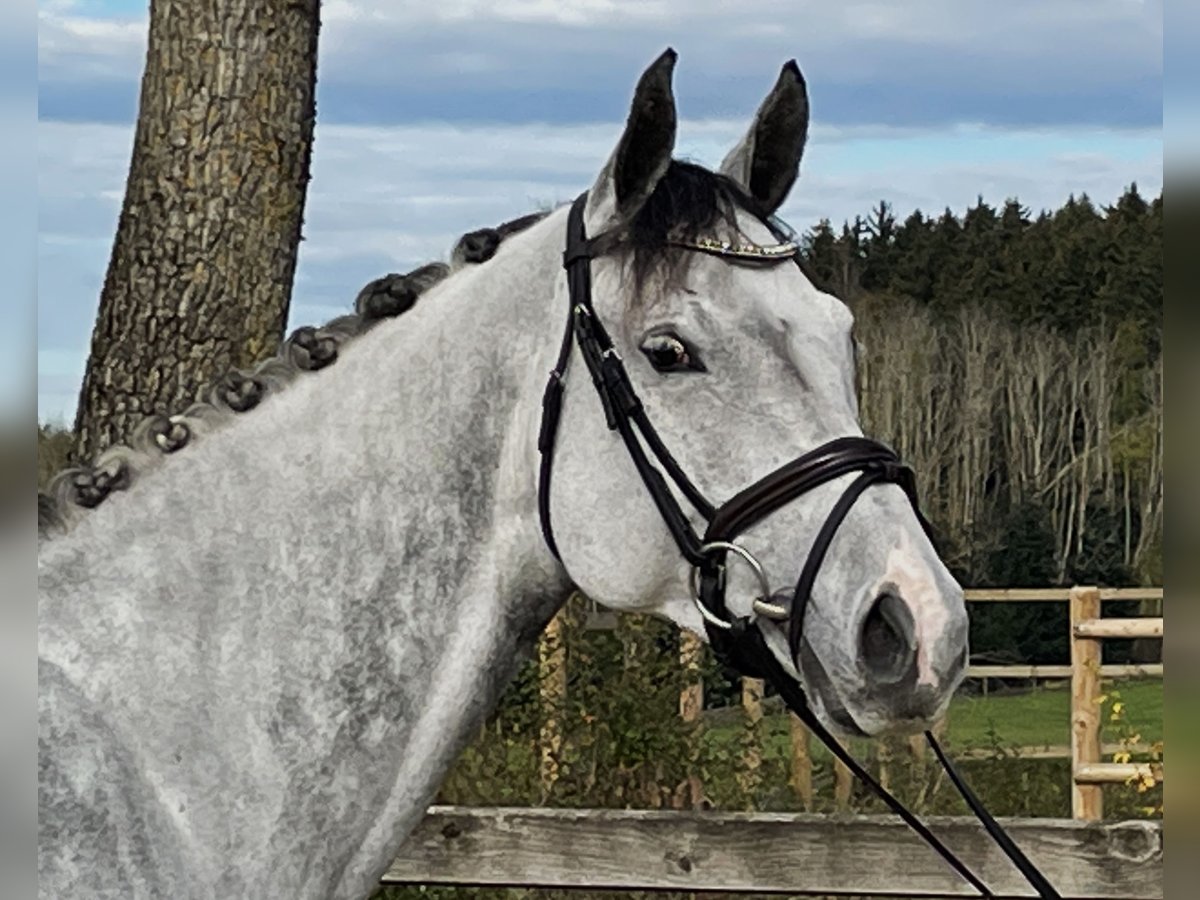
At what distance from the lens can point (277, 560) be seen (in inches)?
106

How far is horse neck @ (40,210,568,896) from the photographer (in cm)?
261

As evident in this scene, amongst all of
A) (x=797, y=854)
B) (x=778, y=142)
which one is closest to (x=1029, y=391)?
(x=797, y=854)

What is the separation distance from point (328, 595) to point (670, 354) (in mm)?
676

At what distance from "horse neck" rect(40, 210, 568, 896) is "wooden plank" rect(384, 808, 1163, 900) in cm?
237

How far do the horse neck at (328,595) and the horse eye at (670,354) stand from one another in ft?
0.68

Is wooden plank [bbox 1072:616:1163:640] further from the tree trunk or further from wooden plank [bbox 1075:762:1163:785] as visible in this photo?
the tree trunk

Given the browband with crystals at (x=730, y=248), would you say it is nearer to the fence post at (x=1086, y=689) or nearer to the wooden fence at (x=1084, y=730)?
the wooden fence at (x=1084, y=730)

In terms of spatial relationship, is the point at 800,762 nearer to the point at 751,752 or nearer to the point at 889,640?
the point at 751,752

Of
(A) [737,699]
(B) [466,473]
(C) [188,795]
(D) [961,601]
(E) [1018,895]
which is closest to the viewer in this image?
(D) [961,601]

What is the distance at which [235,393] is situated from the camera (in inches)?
111

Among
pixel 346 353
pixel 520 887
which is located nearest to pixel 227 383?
pixel 346 353

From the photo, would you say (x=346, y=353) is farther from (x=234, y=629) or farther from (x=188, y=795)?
(x=188, y=795)

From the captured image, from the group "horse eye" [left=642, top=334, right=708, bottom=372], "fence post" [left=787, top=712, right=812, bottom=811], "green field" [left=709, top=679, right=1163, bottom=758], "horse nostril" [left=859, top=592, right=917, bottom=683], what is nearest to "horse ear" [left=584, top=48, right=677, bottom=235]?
"horse eye" [left=642, top=334, right=708, bottom=372]

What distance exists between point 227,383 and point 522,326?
0.51 metres
